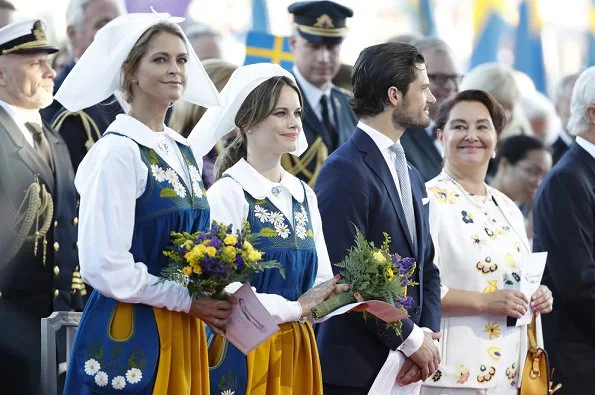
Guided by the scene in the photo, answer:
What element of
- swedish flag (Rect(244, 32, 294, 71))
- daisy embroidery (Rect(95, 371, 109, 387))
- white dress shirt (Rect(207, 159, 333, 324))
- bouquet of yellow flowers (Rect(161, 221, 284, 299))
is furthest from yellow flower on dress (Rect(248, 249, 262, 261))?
swedish flag (Rect(244, 32, 294, 71))

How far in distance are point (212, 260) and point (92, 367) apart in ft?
1.88

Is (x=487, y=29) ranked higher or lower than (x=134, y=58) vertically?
lower

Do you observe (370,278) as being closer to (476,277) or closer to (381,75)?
(381,75)

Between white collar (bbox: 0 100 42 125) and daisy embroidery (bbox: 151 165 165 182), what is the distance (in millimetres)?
1855

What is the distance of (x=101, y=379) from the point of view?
4.68 m

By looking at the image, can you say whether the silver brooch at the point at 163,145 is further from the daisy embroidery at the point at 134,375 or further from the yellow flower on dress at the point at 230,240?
the daisy embroidery at the point at 134,375

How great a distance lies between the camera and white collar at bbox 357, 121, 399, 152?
5848 mm

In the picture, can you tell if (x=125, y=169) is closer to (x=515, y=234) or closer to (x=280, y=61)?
(x=515, y=234)

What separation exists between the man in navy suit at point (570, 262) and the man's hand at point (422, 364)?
143 centimetres

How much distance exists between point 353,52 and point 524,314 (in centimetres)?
1171

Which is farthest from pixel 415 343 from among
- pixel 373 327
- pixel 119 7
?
pixel 119 7

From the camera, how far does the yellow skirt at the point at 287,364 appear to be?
514cm

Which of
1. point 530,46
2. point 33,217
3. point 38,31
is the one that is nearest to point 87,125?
point 38,31

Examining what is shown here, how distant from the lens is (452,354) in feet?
20.4
